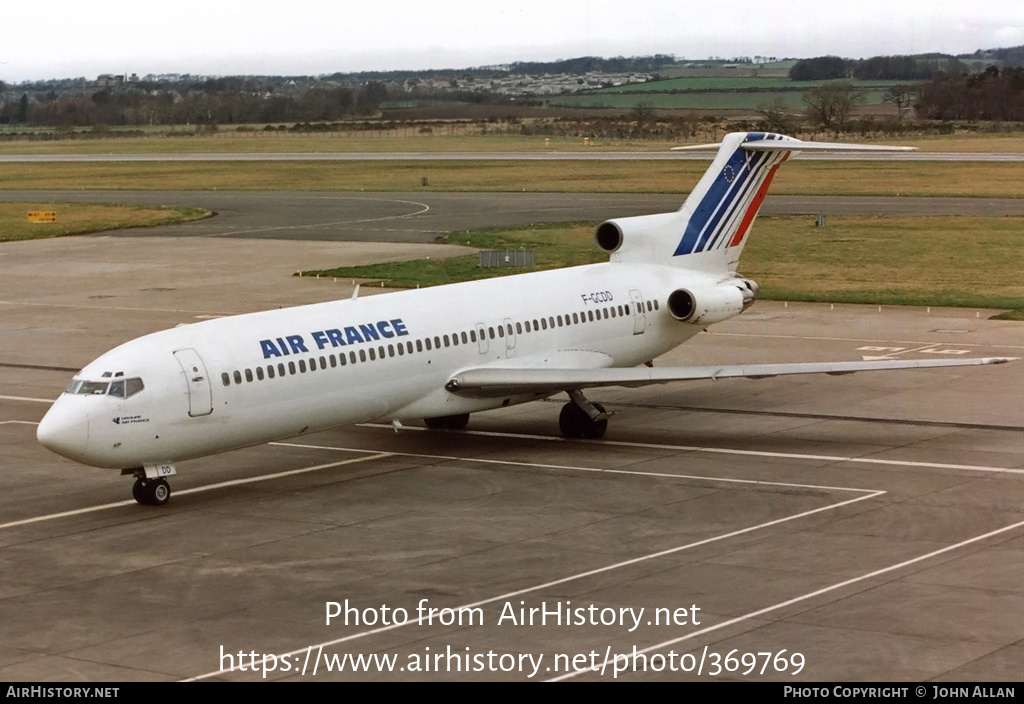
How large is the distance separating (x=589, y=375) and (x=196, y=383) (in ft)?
27.2

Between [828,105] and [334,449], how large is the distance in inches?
5633

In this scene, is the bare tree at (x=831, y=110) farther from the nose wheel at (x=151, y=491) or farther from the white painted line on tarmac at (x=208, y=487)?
the nose wheel at (x=151, y=491)

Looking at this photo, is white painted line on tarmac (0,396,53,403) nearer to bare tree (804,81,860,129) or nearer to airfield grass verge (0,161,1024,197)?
airfield grass verge (0,161,1024,197)

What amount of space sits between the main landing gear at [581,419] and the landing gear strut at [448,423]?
2.14 m

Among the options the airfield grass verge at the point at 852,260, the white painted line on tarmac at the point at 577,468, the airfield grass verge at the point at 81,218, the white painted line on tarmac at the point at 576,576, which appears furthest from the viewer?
the airfield grass verge at the point at 81,218

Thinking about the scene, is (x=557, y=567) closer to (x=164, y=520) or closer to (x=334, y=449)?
(x=164, y=520)

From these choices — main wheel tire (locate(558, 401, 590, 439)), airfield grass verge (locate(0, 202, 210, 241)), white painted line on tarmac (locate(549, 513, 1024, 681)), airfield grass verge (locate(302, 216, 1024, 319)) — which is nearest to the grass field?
airfield grass verge (locate(0, 202, 210, 241))

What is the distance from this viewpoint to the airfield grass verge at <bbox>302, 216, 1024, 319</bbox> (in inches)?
2025

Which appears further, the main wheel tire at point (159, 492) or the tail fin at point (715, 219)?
the tail fin at point (715, 219)

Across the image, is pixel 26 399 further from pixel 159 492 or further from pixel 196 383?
pixel 196 383

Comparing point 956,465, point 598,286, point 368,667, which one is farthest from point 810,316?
point 368,667

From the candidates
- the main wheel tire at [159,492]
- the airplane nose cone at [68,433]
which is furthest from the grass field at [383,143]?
the airplane nose cone at [68,433]

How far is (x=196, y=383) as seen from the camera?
83.7ft

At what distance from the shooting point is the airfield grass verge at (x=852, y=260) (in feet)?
169
